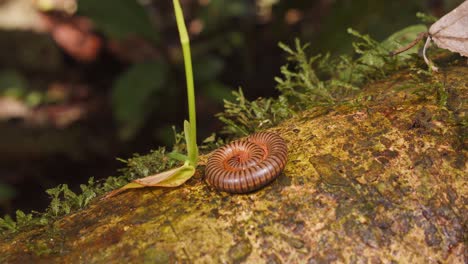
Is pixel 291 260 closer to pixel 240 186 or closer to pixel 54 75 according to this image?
pixel 240 186

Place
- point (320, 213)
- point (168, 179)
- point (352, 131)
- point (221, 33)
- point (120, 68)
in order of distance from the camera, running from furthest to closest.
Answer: point (120, 68) → point (221, 33) → point (352, 131) → point (168, 179) → point (320, 213)

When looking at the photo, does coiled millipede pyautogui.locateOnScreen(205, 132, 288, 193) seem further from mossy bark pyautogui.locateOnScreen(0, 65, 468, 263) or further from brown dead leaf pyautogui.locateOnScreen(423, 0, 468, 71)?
brown dead leaf pyautogui.locateOnScreen(423, 0, 468, 71)

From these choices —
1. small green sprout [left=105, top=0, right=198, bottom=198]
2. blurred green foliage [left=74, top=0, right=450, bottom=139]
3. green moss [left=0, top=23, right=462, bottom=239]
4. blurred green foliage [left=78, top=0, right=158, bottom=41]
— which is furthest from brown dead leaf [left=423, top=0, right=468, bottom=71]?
blurred green foliage [left=78, top=0, right=158, bottom=41]

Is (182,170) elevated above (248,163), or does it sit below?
above

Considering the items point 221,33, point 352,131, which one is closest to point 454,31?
point 352,131

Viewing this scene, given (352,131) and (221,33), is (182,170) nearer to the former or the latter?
(352,131)

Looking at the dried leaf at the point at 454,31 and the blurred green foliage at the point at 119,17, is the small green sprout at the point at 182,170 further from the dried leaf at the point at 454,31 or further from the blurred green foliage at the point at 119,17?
the blurred green foliage at the point at 119,17

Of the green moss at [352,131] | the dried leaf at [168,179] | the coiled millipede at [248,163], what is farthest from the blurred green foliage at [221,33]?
the dried leaf at [168,179]

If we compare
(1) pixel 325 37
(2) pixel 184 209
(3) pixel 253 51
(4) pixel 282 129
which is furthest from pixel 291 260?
(3) pixel 253 51
